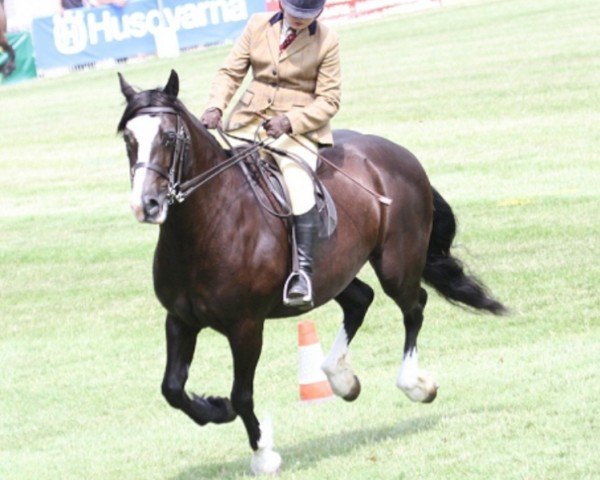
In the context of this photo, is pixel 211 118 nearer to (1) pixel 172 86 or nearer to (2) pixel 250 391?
(1) pixel 172 86

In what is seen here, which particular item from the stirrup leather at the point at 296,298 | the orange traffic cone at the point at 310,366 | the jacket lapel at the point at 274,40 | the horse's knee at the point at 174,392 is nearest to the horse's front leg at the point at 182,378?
the horse's knee at the point at 174,392

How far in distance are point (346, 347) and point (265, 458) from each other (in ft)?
5.57

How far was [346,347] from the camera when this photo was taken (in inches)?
392

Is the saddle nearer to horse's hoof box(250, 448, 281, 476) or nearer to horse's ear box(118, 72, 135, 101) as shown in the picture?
horse's ear box(118, 72, 135, 101)

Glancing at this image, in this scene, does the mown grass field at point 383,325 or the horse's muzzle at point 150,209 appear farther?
the mown grass field at point 383,325

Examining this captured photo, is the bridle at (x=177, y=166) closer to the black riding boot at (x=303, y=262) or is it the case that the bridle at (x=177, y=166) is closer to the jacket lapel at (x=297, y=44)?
the black riding boot at (x=303, y=262)

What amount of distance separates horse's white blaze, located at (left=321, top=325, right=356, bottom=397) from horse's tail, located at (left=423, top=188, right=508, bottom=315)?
1279 millimetres

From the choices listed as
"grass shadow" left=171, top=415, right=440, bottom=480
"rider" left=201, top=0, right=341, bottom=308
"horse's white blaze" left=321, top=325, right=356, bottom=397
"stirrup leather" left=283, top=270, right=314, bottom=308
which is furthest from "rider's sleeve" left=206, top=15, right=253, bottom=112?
"grass shadow" left=171, top=415, right=440, bottom=480

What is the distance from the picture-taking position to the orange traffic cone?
10648 millimetres

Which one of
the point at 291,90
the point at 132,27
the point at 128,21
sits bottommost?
the point at 132,27

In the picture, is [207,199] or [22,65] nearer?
[207,199]

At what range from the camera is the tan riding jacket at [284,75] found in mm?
9016

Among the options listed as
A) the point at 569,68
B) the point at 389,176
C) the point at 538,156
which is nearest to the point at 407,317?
the point at 389,176

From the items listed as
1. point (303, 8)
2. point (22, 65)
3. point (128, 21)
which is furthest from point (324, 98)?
point (22, 65)
